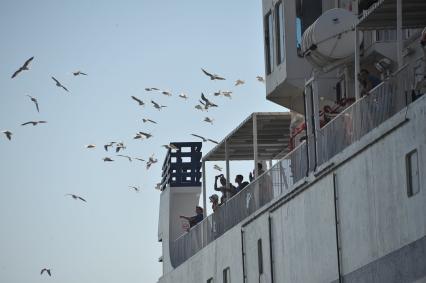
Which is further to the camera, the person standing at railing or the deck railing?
the person standing at railing

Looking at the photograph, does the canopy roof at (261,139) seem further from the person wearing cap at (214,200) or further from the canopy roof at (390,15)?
the canopy roof at (390,15)

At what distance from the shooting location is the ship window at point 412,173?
29156mm

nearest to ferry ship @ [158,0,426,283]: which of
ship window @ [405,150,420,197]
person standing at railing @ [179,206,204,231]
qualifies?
ship window @ [405,150,420,197]

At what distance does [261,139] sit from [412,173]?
69.3ft

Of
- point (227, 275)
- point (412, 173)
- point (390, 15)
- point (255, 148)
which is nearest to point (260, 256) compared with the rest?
point (255, 148)

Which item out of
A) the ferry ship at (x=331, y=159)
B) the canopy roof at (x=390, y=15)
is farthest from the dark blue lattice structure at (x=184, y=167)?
the canopy roof at (x=390, y=15)

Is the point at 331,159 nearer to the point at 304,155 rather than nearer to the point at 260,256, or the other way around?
the point at 304,155

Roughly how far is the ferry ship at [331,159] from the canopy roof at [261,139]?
0.05 metres

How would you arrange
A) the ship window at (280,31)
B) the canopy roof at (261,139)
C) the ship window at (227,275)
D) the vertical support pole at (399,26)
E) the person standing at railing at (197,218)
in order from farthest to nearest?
1. the person standing at railing at (197,218)
2. the canopy roof at (261,139)
3. the ship window at (227,275)
4. the ship window at (280,31)
5. the vertical support pole at (399,26)

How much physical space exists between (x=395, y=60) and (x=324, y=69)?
297cm

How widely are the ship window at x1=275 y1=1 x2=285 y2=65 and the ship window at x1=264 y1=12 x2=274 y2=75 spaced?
73 cm

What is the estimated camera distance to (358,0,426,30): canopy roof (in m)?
32.8

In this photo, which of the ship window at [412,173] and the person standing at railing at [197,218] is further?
the person standing at railing at [197,218]

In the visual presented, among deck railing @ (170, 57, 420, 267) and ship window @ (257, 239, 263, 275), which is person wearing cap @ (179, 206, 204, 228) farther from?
ship window @ (257, 239, 263, 275)
